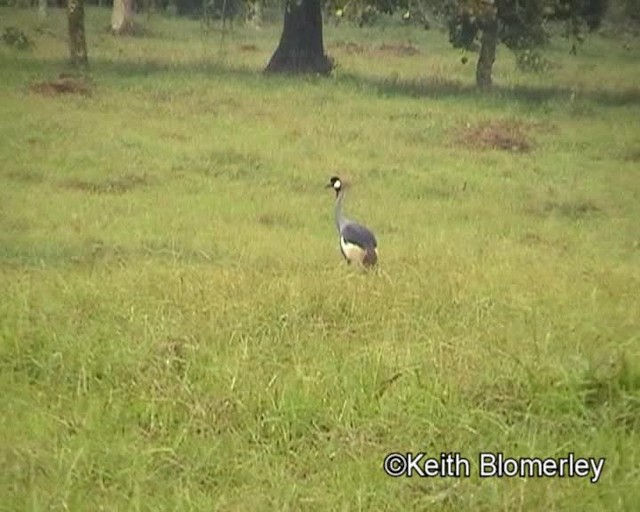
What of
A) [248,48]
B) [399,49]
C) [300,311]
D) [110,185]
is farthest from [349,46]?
[300,311]

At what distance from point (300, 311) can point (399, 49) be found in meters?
25.5

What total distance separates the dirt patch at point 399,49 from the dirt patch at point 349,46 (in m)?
0.54

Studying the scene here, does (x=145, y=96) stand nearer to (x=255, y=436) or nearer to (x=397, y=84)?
(x=397, y=84)

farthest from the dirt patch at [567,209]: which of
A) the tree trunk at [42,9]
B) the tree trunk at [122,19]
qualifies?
the tree trunk at [122,19]

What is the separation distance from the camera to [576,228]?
12.2 m

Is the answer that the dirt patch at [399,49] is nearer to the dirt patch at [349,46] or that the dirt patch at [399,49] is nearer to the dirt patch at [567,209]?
the dirt patch at [349,46]

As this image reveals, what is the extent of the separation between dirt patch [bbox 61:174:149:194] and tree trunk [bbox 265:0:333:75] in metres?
10.3

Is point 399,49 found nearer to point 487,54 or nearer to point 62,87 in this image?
point 487,54

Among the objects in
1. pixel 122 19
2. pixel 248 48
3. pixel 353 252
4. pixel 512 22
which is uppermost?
pixel 353 252

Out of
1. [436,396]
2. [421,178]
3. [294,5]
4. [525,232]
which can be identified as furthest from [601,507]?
[294,5]

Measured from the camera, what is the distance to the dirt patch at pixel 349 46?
30.2 metres

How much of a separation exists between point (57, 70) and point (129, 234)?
10.6m

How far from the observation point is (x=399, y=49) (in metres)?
31.0

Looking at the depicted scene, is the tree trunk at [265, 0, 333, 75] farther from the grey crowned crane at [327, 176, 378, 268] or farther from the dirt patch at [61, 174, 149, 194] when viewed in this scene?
the grey crowned crane at [327, 176, 378, 268]
